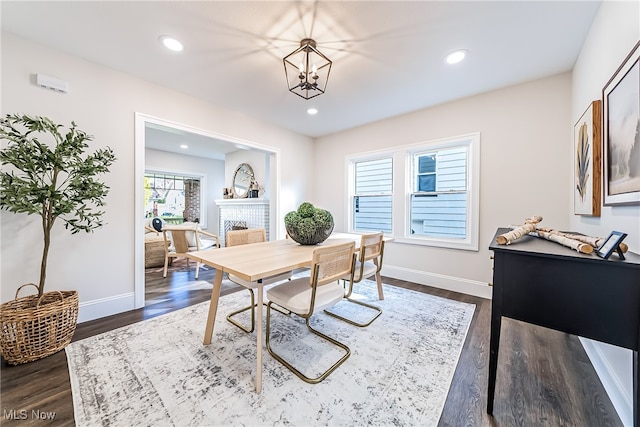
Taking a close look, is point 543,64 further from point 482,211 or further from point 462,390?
point 462,390

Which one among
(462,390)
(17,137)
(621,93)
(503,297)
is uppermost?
(621,93)

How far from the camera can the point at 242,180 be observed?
18.8 ft

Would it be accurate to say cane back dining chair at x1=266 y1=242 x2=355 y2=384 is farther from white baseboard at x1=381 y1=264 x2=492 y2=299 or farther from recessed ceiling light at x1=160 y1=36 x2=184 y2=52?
recessed ceiling light at x1=160 y1=36 x2=184 y2=52

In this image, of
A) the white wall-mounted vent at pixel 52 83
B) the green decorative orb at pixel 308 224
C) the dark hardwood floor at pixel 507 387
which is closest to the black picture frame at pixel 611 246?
the dark hardwood floor at pixel 507 387

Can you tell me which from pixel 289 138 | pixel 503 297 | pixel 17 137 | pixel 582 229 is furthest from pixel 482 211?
pixel 17 137

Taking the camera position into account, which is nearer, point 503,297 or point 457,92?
point 503,297

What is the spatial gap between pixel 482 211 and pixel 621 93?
181 centimetres

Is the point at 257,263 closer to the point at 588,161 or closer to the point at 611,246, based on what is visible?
the point at 611,246

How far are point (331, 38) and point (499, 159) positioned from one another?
238 cm

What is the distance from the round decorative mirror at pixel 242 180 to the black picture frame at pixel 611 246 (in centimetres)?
533

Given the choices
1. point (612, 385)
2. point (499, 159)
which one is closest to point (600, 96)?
point (499, 159)

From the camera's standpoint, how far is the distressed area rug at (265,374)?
128 centimetres

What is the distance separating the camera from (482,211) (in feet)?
9.70

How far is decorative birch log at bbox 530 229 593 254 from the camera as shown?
3.54ft
